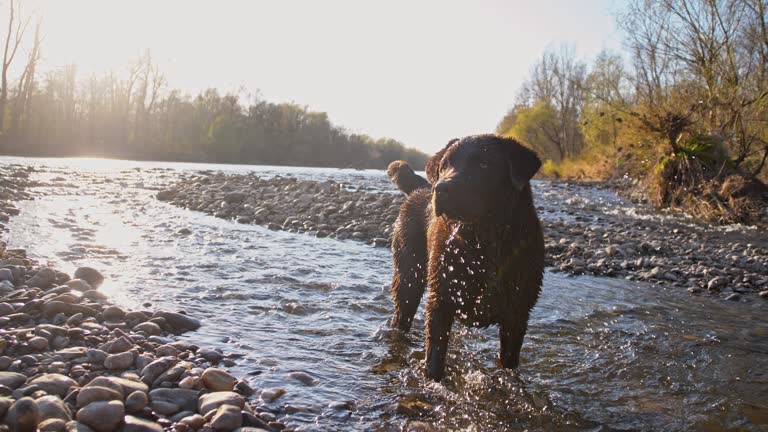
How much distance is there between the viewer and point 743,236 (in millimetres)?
13023

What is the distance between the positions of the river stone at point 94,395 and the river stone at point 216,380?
23.8 inches

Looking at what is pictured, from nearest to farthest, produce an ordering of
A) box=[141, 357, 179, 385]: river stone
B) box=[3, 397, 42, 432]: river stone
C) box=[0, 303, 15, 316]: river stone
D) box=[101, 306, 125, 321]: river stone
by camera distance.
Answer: box=[3, 397, 42, 432]: river stone < box=[141, 357, 179, 385]: river stone < box=[0, 303, 15, 316]: river stone < box=[101, 306, 125, 321]: river stone

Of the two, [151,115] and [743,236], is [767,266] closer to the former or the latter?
[743,236]

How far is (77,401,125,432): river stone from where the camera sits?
2.94 m

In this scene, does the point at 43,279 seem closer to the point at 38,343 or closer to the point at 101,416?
the point at 38,343

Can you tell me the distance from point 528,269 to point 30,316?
4.50 meters

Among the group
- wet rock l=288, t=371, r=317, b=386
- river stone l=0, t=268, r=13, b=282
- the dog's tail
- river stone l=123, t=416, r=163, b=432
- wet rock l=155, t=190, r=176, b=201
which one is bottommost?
wet rock l=288, t=371, r=317, b=386

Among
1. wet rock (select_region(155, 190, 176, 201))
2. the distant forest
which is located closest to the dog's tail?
wet rock (select_region(155, 190, 176, 201))

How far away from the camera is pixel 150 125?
70438 millimetres

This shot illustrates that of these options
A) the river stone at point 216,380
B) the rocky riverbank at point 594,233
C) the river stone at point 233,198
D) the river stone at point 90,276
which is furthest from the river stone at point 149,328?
the river stone at point 233,198

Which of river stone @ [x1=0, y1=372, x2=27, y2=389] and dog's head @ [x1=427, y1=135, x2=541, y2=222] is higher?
dog's head @ [x1=427, y1=135, x2=541, y2=222]

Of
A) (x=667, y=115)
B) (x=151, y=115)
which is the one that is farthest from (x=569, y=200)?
(x=151, y=115)

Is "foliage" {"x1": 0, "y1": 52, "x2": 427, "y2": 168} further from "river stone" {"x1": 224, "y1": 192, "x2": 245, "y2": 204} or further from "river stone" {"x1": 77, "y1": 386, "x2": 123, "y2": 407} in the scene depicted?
"river stone" {"x1": 77, "y1": 386, "x2": 123, "y2": 407}

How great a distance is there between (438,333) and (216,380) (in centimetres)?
179
